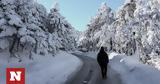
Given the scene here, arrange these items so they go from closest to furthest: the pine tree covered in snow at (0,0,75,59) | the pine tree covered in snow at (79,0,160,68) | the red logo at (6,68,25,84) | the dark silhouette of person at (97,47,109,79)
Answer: the red logo at (6,68,25,84) < the pine tree covered in snow at (0,0,75,59) < the dark silhouette of person at (97,47,109,79) < the pine tree covered in snow at (79,0,160,68)

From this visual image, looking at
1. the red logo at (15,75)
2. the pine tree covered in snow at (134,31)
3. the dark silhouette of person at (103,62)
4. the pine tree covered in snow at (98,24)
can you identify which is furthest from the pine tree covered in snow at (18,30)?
the pine tree covered in snow at (98,24)

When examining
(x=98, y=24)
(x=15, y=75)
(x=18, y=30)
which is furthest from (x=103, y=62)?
(x=98, y=24)

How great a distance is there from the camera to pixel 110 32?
2277 inches

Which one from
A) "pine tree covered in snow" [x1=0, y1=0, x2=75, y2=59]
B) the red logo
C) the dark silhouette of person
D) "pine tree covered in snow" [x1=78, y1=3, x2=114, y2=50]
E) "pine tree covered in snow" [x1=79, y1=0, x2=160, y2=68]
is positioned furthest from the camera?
"pine tree covered in snow" [x1=78, y1=3, x2=114, y2=50]

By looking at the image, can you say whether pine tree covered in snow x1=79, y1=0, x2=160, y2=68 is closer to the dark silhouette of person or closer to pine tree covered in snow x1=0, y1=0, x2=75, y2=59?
the dark silhouette of person

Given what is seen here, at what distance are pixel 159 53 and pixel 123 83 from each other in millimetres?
11995

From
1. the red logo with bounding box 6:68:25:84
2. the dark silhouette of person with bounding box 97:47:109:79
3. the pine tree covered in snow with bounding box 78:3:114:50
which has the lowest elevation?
the dark silhouette of person with bounding box 97:47:109:79

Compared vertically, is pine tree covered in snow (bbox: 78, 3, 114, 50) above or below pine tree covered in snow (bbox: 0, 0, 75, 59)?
above

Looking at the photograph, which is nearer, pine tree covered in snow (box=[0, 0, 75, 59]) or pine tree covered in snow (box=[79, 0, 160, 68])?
pine tree covered in snow (box=[0, 0, 75, 59])

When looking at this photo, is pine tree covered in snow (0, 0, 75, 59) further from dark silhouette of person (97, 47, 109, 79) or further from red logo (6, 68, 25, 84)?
red logo (6, 68, 25, 84)

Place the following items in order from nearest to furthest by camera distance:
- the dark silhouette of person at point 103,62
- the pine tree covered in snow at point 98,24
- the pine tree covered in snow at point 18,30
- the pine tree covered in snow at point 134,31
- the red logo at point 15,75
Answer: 1. the red logo at point 15,75
2. the pine tree covered in snow at point 18,30
3. the dark silhouette of person at point 103,62
4. the pine tree covered in snow at point 134,31
5. the pine tree covered in snow at point 98,24

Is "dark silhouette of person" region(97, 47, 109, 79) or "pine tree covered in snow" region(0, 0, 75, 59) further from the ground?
"pine tree covered in snow" region(0, 0, 75, 59)

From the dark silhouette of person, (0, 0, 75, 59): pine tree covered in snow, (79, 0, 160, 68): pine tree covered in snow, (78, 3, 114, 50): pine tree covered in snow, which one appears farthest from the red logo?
(78, 3, 114, 50): pine tree covered in snow

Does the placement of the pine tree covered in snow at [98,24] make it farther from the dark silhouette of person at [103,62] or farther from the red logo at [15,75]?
the red logo at [15,75]
